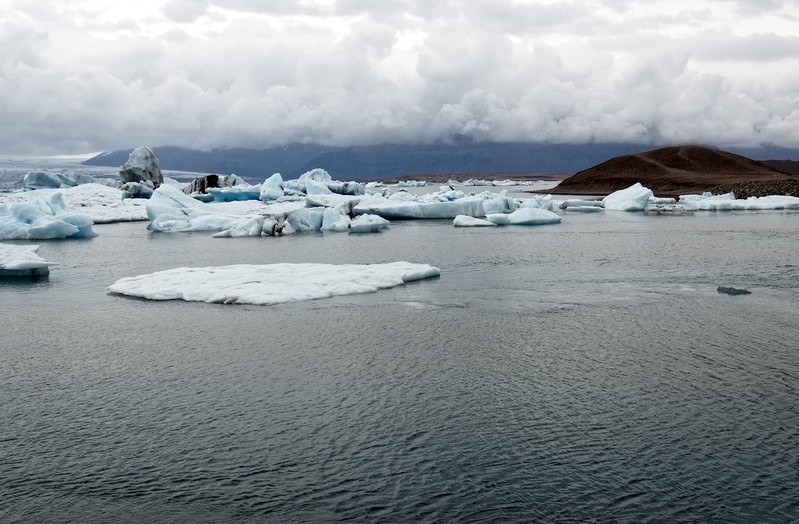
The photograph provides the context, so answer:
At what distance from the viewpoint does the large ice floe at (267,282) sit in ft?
41.1

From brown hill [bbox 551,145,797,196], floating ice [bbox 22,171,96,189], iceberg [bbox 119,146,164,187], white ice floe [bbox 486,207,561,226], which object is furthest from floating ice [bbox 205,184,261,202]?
brown hill [bbox 551,145,797,196]

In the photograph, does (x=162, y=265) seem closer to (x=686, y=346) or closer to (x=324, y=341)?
(x=324, y=341)

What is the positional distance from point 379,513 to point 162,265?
1407 cm

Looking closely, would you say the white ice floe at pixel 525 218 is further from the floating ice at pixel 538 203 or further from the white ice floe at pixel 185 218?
the white ice floe at pixel 185 218

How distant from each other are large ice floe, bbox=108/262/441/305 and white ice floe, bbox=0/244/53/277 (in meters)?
2.34

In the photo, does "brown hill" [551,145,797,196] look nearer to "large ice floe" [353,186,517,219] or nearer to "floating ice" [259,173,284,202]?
"large ice floe" [353,186,517,219]

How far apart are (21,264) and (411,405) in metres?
11.6

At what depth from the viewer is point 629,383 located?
7.63 metres

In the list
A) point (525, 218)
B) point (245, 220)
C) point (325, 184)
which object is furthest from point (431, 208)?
point (325, 184)

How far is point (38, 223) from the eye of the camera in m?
25.6

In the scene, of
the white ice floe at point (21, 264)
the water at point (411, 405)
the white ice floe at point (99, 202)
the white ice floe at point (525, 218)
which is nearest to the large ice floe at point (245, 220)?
the white ice floe at point (525, 218)

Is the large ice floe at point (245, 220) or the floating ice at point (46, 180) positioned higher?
the floating ice at point (46, 180)

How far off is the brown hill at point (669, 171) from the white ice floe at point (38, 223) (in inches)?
1846

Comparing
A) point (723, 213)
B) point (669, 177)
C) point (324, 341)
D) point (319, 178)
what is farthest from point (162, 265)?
point (669, 177)
